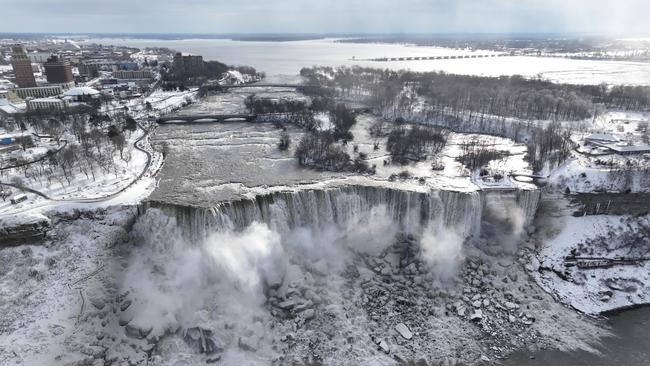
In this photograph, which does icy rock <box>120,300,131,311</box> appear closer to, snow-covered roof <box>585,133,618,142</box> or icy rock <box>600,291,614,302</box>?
icy rock <box>600,291,614,302</box>

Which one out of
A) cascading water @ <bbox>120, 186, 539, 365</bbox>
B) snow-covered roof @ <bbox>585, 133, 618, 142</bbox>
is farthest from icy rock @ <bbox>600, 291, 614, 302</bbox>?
snow-covered roof @ <bbox>585, 133, 618, 142</bbox>

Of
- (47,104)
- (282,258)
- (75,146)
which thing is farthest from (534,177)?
(47,104)

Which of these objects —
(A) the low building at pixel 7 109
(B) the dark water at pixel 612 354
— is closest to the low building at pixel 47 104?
(A) the low building at pixel 7 109

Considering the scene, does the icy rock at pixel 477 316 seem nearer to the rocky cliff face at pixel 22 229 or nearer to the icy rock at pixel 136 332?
the icy rock at pixel 136 332

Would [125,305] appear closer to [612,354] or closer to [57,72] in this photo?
[612,354]

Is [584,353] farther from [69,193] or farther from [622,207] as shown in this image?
[69,193]

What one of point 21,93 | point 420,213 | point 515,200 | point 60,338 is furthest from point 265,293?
point 21,93
